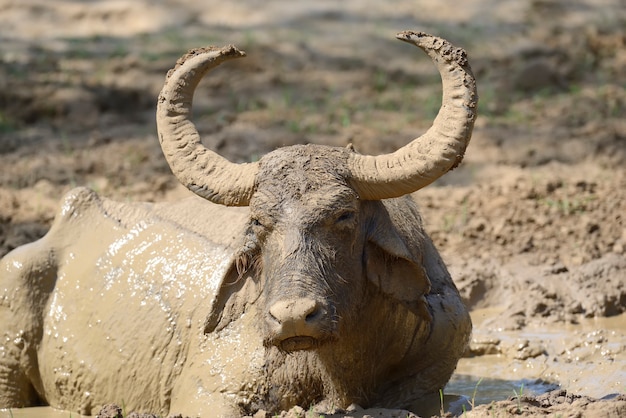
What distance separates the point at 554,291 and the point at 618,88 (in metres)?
4.85

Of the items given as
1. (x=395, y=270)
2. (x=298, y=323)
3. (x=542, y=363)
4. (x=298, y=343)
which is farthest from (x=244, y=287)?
(x=542, y=363)

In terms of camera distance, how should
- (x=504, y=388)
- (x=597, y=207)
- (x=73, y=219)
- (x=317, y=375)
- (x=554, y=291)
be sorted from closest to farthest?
1. (x=317, y=375)
2. (x=504, y=388)
3. (x=73, y=219)
4. (x=554, y=291)
5. (x=597, y=207)

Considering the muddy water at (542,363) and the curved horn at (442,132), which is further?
the muddy water at (542,363)

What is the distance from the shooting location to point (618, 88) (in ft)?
42.0

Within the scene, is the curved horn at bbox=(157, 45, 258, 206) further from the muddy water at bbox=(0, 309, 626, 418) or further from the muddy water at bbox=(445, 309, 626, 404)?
the muddy water at bbox=(445, 309, 626, 404)

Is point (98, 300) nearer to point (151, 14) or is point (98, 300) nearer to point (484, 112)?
point (484, 112)

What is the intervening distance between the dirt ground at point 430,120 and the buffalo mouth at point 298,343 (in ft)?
1.78

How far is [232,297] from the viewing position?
6.34 m

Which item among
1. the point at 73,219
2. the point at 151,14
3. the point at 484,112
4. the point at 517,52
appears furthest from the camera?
the point at 151,14

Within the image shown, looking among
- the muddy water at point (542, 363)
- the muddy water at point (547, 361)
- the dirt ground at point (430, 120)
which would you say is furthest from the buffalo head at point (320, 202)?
the muddy water at point (547, 361)

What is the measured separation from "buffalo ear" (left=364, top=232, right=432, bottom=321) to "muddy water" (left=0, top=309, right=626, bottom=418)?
85 cm

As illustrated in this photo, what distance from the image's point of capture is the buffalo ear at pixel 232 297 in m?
6.17

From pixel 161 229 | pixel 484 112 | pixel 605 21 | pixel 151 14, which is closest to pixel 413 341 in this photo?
pixel 161 229

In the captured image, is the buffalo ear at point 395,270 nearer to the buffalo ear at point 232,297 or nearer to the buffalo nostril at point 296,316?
the buffalo ear at point 232,297
